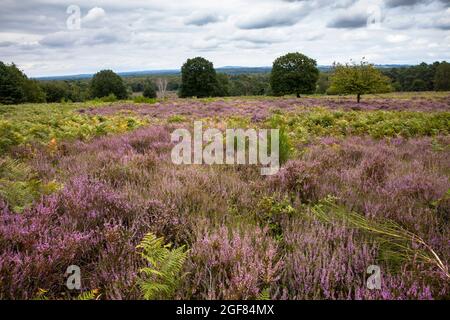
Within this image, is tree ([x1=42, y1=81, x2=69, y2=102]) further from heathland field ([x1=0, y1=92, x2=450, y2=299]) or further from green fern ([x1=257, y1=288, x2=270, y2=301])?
green fern ([x1=257, y1=288, x2=270, y2=301])

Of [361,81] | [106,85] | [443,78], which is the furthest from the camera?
[443,78]

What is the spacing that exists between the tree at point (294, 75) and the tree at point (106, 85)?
33.4 metres

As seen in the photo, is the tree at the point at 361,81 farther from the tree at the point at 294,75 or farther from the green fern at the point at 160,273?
the green fern at the point at 160,273

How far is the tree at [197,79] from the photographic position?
203 feet

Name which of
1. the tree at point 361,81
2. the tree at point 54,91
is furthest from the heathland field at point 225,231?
the tree at point 54,91

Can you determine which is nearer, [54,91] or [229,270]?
[229,270]

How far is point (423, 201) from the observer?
137 inches

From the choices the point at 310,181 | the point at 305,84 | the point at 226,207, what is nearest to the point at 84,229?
the point at 226,207

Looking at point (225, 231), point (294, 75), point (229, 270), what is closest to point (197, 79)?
point (294, 75)

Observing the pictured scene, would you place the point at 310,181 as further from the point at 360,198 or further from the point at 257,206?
the point at 257,206

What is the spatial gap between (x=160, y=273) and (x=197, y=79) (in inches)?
2450

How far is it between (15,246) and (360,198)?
136 inches

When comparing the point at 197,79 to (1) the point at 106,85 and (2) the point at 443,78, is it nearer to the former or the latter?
(1) the point at 106,85

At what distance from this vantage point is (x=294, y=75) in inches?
2148
